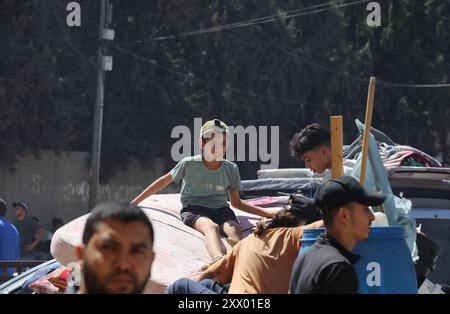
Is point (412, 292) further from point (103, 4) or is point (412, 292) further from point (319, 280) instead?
point (103, 4)

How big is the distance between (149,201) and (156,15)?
1808cm

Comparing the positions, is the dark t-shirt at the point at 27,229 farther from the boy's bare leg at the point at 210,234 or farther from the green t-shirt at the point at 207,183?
the boy's bare leg at the point at 210,234

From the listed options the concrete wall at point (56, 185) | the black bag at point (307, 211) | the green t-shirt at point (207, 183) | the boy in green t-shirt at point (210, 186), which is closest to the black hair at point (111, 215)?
the black bag at point (307, 211)

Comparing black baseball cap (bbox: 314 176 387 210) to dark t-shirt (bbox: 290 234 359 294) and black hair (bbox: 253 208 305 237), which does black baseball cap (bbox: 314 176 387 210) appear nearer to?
dark t-shirt (bbox: 290 234 359 294)

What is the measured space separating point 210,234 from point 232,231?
204 millimetres

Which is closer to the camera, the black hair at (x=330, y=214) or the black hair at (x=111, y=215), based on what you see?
the black hair at (x=111, y=215)

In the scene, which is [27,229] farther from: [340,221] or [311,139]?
[340,221]

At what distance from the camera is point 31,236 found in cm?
1738

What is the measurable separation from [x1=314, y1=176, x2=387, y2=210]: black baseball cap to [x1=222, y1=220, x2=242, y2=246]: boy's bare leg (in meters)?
2.43

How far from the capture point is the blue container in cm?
474

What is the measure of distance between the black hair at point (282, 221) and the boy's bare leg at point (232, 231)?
1155 millimetres

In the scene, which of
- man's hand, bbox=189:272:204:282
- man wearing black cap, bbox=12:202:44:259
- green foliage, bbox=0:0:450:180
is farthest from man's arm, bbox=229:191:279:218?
green foliage, bbox=0:0:450:180

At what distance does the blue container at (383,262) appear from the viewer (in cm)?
474
